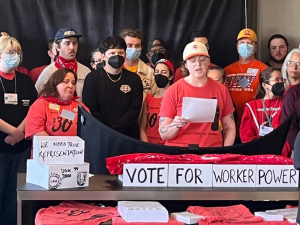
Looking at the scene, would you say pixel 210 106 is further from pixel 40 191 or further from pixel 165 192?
pixel 40 191

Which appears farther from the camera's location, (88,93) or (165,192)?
(88,93)

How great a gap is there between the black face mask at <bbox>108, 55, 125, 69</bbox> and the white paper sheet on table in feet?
3.51

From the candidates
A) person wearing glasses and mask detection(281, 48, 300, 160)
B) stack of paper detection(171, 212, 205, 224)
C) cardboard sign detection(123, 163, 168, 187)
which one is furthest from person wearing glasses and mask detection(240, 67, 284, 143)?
stack of paper detection(171, 212, 205, 224)

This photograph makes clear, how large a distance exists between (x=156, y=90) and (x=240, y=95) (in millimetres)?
800

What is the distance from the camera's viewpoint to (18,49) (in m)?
4.65

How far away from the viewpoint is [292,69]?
16.1 ft

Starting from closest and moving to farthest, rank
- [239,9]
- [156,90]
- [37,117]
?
[37,117] → [156,90] → [239,9]

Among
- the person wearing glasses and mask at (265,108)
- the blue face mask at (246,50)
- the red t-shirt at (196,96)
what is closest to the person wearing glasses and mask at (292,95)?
the person wearing glasses and mask at (265,108)

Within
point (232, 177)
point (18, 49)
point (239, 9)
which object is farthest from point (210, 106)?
point (239, 9)

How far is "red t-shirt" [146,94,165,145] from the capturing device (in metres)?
4.79

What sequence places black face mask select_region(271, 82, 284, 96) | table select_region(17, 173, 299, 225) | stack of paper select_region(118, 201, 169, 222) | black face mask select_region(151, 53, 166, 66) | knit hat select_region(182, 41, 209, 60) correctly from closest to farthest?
stack of paper select_region(118, 201, 169, 222)
table select_region(17, 173, 299, 225)
knit hat select_region(182, 41, 209, 60)
black face mask select_region(271, 82, 284, 96)
black face mask select_region(151, 53, 166, 66)

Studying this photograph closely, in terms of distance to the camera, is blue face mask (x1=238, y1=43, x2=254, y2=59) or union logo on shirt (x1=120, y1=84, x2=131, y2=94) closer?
union logo on shirt (x1=120, y1=84, x2=131, y2=94)

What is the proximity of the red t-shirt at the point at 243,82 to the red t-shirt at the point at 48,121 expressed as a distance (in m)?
1.65

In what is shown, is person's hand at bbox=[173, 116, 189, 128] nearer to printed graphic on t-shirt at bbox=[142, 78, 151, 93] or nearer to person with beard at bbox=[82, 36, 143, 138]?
person with beard at bbox=[82, 36, 143, 138]
